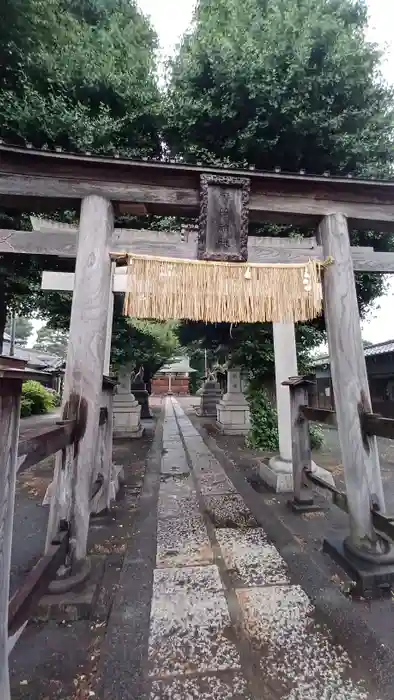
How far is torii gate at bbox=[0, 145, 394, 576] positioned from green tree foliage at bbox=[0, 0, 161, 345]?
3.12 metres

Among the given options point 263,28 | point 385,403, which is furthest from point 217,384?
point 263,28

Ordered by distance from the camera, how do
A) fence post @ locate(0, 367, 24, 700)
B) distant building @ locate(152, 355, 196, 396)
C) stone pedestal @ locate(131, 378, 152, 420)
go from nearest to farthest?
fence post @ locate(0, 367, 24, 700), stone pedestal @ locate(131, 378, 152, 420), distant building @ locate(152, 355, 196, 396)

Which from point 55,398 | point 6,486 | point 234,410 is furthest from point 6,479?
point 55,398

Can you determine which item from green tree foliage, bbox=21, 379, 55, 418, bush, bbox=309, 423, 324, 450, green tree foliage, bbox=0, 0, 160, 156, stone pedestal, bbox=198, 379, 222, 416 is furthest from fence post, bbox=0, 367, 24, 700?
green tree foliage, bbox=21, 379, 55, 418

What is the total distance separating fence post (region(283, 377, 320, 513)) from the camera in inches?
148

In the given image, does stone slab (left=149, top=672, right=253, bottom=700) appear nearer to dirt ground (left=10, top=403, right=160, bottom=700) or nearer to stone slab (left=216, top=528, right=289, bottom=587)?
dirt ground (left=10, top=403, right=160, bottom=700)

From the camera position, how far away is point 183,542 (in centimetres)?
301

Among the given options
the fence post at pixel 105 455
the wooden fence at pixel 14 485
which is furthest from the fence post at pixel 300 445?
the wooden fence at pixel 14 485

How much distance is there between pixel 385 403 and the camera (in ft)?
39.8

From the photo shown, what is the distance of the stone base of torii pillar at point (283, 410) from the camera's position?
15.3 feet

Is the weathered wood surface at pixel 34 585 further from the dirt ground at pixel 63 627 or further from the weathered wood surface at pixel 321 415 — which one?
the weathered wood surface at pixel 321 415

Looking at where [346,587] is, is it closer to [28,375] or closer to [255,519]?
[255,519]

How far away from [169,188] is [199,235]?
50 centimetres

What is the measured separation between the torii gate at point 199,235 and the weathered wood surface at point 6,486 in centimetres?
119
